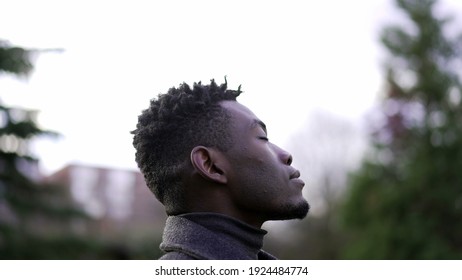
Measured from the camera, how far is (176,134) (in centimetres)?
315

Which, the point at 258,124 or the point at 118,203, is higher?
the point at 118,203

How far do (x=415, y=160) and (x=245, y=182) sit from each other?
16705 mm

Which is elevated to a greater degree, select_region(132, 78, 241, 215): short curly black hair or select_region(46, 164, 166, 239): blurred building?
select_region(46, 164, 166, 239): blurred building

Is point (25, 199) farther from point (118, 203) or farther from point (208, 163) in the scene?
point (118, 203)

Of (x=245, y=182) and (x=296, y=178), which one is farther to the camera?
(x=296, y=178)

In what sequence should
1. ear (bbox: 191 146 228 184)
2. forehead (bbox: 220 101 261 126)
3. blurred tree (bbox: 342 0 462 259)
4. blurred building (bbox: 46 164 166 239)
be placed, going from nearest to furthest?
ear (bbox: 191 146 228 184)
forehead (bbox: 220 101 261 126)
blurred tree (bbox: 342 0 462 259)
blurred building (bbox: 46 164 166 239)

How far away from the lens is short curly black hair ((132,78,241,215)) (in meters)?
3.11

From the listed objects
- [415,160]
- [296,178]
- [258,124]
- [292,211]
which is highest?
[415,160]

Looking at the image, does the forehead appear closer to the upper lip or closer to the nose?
the nose

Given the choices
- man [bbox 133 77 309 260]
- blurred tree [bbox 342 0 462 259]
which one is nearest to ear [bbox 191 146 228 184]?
man [bbox 133 77 309 260]

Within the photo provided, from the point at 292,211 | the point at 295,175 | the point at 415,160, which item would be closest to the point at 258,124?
the point at 295,175

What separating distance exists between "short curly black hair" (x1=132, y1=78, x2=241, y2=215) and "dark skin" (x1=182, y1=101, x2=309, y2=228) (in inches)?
1.8

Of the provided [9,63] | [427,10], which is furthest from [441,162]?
[9,63]
